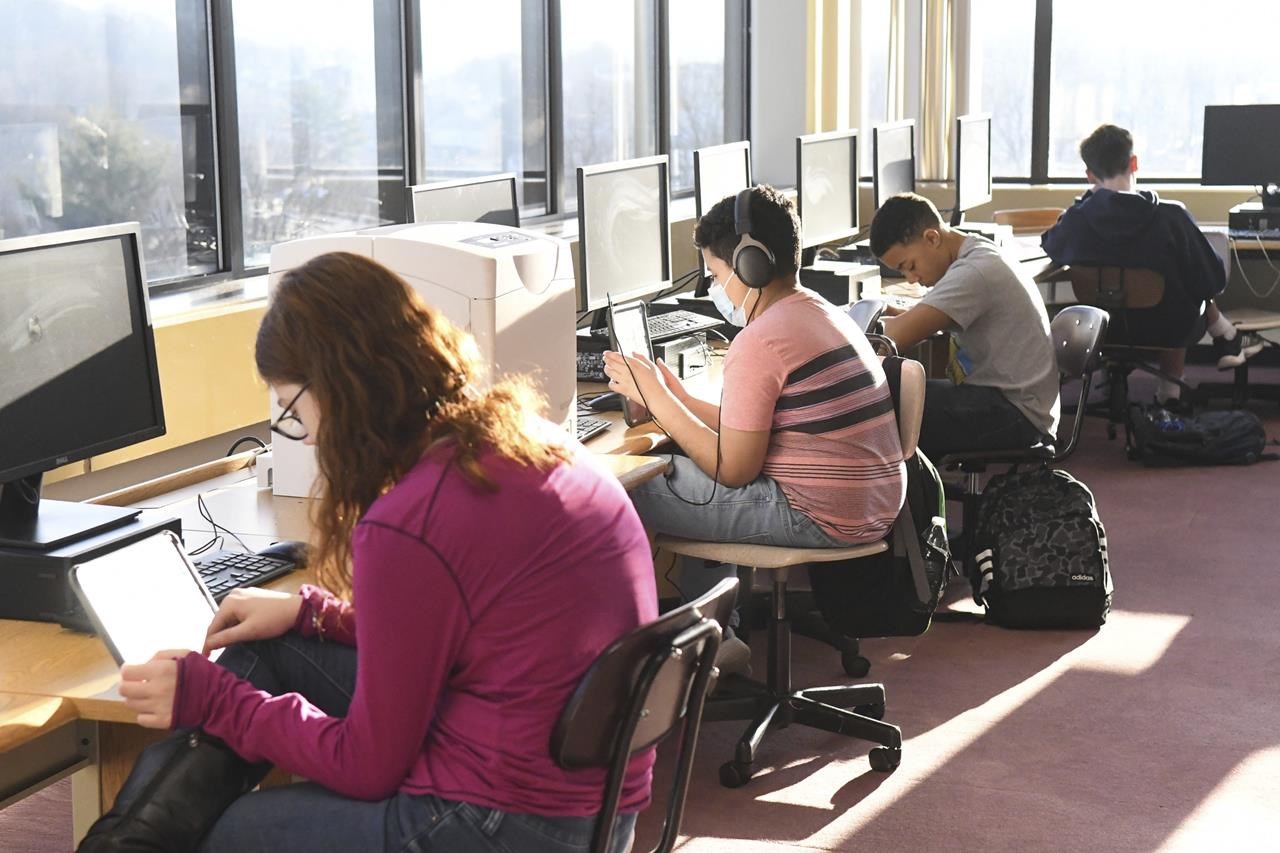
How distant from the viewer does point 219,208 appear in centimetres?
374

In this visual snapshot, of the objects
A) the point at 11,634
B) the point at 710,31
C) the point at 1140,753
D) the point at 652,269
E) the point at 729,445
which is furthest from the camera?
the point at 710,31

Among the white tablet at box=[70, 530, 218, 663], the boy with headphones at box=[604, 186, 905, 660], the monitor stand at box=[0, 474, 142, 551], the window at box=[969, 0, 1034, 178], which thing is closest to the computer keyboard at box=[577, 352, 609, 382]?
the boy with headphones at box=[604, 186, 905, 660]

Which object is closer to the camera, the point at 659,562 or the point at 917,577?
the point at 917,577

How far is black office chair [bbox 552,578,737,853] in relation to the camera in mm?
1553

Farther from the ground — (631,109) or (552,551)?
(631,109)

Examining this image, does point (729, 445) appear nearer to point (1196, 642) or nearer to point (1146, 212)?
point (1196, 642)

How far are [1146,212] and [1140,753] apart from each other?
2.85 m

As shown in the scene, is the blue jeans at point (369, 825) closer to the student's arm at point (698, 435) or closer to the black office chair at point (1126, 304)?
the student's arm at point (698, 435)

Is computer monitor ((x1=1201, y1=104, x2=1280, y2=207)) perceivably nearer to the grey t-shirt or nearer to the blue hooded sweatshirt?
the blue hooded sweatshirt

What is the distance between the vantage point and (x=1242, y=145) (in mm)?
6648

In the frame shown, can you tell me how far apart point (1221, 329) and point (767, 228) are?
3.53m

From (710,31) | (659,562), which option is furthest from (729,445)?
(710,31)

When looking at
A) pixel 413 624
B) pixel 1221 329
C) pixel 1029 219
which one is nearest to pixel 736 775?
pixel 413 624

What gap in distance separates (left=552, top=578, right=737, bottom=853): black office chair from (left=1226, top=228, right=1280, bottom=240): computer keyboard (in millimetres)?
5176
